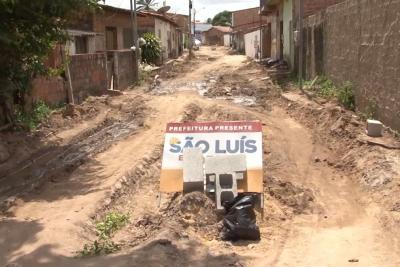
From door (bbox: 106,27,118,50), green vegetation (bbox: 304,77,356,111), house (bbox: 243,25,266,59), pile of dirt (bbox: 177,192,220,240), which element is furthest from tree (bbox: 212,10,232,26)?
pile of dirt (bbox: 177,192,220,240)

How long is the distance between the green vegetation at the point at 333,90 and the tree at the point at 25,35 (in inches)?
240

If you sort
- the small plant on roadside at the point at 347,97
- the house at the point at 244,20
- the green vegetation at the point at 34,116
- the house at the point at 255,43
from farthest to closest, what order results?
the house at the point at 244,20 < the house at the point at 255,43 < the small plant on roadside at the point at 347,97 < the green vegetation at the point at 34,116

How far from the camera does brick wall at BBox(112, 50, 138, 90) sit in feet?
65.9

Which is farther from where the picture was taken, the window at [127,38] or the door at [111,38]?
the window at [127,38]

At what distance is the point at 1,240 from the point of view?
6.21 meters

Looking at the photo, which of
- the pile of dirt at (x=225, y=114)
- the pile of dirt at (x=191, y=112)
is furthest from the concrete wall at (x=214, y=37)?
the pile of dirt at (x=225, y=114)

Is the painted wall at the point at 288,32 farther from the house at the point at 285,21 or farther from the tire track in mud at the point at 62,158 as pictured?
the tire track in mud at the point at 62,158

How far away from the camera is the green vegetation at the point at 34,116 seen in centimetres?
1192

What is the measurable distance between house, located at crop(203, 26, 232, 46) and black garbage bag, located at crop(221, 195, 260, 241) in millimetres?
86374


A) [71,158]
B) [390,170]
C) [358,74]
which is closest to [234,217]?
[390,170]

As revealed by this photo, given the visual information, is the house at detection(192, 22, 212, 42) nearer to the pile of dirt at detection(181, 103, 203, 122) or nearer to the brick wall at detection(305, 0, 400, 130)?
the brick wall at detection(305, 0, 400, 130)

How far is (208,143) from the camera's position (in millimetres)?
7758

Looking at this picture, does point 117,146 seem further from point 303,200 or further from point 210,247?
point 210,247

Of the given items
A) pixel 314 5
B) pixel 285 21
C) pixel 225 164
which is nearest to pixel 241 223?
pixel 225 164
